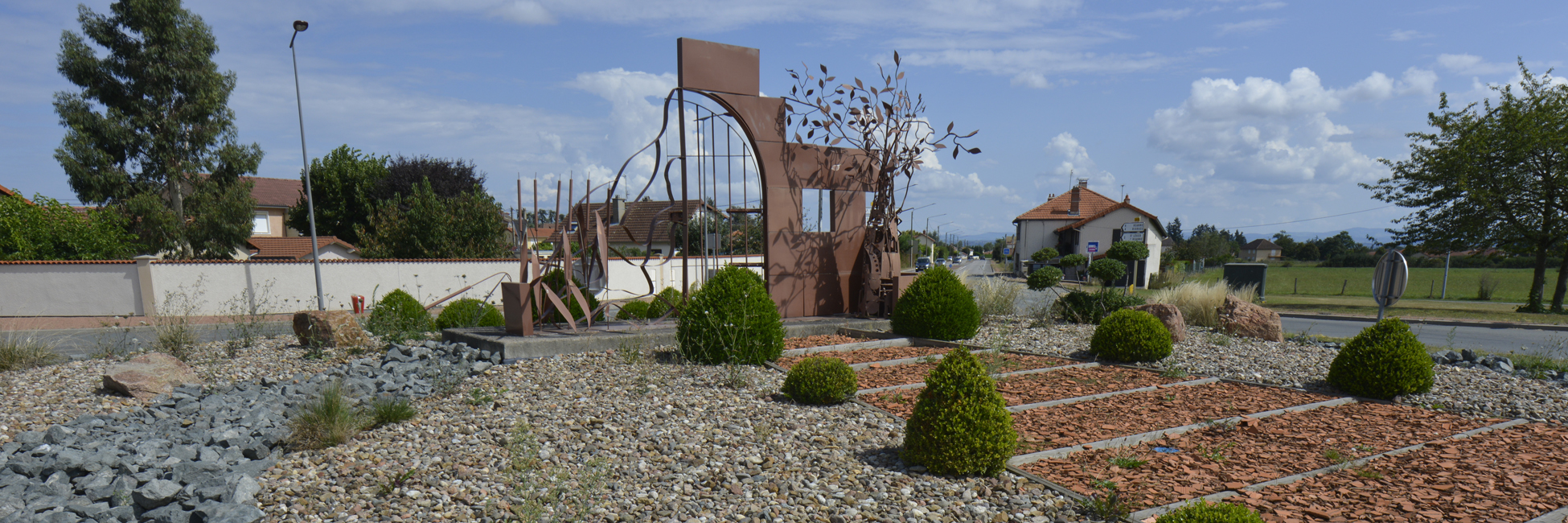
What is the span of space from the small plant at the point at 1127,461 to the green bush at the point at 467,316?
6.86m

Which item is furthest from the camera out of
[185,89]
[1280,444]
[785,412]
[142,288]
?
[185,89]

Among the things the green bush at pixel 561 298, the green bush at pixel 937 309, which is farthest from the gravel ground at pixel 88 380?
the green bush at pixel 937 309

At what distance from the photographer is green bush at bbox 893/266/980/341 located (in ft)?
26.8

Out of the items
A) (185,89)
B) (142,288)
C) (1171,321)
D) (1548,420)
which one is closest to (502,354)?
(1171,321)

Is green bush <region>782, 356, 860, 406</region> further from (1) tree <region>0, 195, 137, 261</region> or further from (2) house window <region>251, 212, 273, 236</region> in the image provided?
(2) house window <region>251, 212, 273, 236</region>

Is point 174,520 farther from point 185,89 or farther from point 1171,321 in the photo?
point 185,89

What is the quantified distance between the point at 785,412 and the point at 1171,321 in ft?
19.7

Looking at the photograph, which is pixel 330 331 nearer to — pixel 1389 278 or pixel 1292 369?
pixel 1292 369

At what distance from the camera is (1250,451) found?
441cm

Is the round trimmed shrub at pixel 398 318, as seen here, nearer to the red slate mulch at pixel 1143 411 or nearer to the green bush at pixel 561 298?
the green bush at pixel 561 298

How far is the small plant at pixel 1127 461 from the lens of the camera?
4.00 meters

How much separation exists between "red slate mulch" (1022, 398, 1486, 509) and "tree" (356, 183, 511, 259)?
791 inches

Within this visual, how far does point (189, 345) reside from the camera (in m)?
7.36

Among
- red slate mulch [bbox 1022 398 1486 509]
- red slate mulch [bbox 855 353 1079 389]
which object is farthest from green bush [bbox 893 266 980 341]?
red slate mulch [bbox 1022 398 1486 509]
